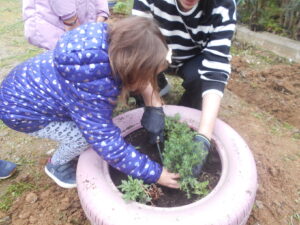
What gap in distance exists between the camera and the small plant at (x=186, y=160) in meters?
1.37

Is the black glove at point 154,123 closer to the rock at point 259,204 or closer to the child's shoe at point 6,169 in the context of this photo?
the rock at point 259,204

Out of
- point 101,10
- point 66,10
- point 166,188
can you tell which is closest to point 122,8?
point 101,10

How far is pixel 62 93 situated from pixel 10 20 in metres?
3.94

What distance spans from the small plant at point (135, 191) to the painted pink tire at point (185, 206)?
1.1 inches

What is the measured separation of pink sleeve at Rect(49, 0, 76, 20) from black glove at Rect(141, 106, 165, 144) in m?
0.87

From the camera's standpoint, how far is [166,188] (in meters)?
1.52

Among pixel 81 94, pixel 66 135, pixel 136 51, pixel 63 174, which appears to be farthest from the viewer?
pixel 63 174

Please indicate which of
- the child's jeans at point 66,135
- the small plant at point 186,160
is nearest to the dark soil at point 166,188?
the small plant at point 186,160

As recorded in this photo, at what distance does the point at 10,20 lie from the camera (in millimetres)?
4715

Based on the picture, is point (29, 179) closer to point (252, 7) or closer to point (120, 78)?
point (120, 78)

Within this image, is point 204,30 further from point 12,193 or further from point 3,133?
point 3,133

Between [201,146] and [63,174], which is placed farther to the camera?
[63,174]

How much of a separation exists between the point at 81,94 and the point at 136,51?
11.6 inches

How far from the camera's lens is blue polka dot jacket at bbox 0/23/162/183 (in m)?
1.26
